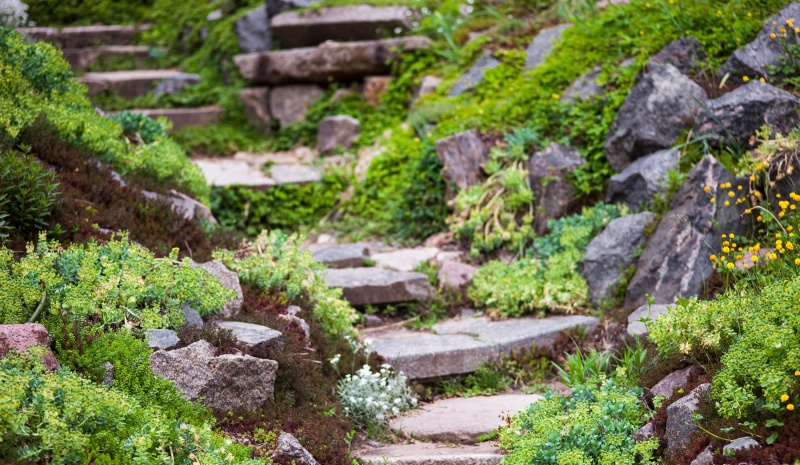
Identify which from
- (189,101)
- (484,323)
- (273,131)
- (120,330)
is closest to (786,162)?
(484,323)

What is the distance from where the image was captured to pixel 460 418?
5078mm

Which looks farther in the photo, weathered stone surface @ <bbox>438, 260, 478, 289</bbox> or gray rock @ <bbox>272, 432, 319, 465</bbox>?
weathered stone surface @ <bbox>438, 260, 478, 289</bbox>

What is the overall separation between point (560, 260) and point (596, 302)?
0.53 m

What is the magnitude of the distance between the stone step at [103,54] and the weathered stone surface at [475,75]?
5490mm

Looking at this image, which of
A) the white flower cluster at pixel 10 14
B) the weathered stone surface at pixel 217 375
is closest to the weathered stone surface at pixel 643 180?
the weathered stone surface at pixel 217 375

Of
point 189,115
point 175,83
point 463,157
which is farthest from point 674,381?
point 175,83

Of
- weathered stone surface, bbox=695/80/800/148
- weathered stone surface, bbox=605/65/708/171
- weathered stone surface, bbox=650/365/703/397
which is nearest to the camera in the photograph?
weathered stone surface, bbox=650/365/703/397

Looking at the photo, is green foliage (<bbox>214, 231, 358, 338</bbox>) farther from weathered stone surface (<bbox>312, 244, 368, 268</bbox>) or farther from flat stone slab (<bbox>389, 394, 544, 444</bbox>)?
weathered stone surface (<bbox>312, 244, 368, 268</bbox>)

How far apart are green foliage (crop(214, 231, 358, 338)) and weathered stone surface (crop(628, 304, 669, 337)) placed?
206 cm

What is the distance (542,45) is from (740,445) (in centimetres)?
670

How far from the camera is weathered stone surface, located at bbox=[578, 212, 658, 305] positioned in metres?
6.35

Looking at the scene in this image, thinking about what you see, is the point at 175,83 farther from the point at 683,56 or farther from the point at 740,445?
the point at 740,445

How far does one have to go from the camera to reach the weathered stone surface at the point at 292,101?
11109mm

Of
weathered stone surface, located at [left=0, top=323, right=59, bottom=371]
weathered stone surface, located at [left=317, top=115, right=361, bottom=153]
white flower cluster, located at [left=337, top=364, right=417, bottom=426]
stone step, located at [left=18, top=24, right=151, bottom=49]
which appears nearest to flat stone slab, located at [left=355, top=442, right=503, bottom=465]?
white flower cluster, located at [left=337, top=364, right=417, bottom=426]
